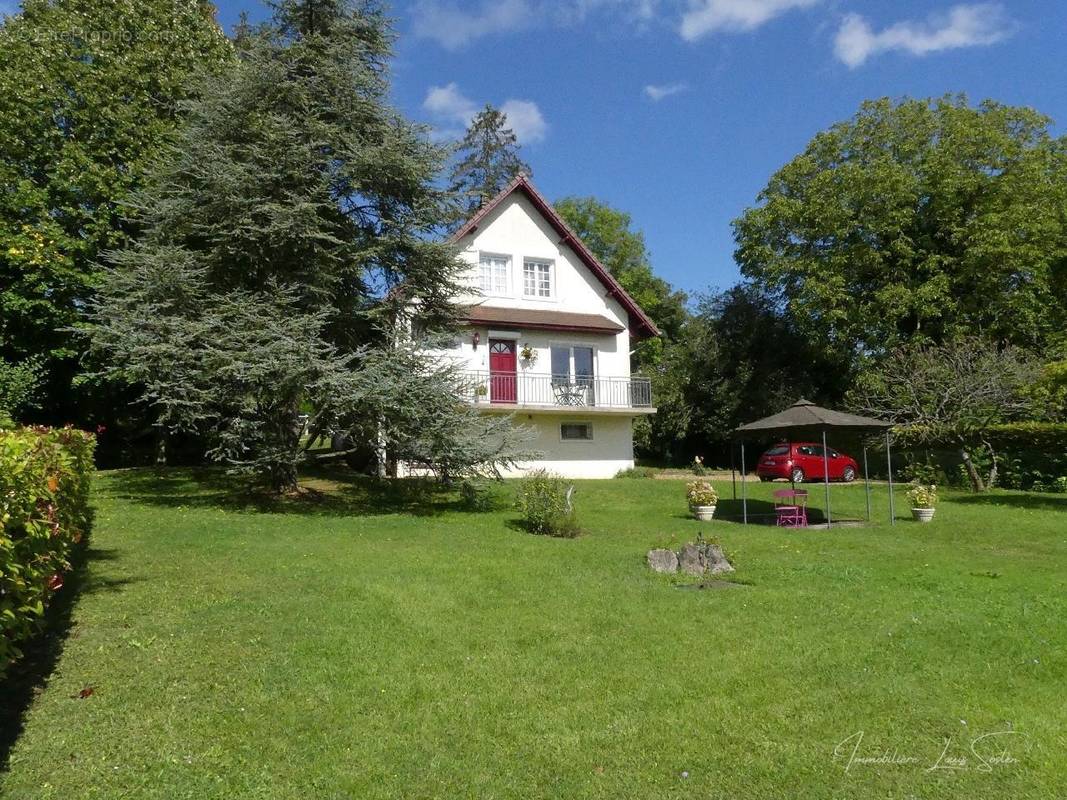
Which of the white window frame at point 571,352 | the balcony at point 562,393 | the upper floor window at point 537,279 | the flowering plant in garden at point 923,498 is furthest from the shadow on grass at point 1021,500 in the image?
the upper floor window at point 537,279

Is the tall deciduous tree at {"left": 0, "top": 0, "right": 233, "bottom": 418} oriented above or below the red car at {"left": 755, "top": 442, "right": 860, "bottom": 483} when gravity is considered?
above

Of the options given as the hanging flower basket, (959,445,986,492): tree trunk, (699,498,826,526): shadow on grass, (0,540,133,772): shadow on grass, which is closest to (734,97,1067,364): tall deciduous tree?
(959,445,986,492): tree trunk

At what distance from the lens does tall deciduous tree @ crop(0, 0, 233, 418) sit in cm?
2019

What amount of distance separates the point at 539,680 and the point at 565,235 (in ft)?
70.1

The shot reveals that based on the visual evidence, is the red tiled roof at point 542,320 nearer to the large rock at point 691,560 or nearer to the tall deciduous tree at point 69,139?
the tall deciduous tree at point 69,139

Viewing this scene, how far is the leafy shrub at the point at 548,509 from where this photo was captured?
1298cm

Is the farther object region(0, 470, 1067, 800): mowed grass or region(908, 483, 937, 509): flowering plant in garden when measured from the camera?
region(908, 483, 937, 509): flowering plant in garden

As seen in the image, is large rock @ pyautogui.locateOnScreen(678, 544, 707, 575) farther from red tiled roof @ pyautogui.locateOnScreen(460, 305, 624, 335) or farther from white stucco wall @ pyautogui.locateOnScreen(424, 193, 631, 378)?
white stucco wall @ pyautogui.locateOnScreen(424, 193, 631, 378)

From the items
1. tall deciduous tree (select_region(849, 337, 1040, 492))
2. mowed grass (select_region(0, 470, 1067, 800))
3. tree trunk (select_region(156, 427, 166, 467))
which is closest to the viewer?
mowed grass (select_region(0, 470, 1067, 800))

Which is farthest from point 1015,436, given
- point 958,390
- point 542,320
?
point 542,320

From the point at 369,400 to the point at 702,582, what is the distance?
762cm

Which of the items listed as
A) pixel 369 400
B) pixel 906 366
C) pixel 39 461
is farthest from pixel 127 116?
pixel 906 366

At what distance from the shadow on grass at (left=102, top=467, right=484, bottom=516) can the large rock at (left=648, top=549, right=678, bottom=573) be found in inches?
257

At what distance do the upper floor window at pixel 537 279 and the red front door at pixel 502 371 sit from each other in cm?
217
